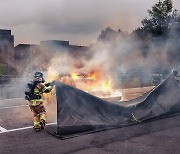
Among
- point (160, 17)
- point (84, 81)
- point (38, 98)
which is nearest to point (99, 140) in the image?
point (38, 98)

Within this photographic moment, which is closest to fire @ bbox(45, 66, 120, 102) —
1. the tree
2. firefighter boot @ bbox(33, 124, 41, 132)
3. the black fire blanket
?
the black fire blanket

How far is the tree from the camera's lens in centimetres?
1672

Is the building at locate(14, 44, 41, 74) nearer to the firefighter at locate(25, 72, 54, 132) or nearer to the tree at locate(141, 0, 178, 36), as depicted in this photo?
the tree at locate(141, 0, 178, 36)

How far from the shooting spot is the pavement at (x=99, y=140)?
5.75 metres

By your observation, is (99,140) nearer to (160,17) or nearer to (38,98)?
(38,98)

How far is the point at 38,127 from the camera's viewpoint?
23.6 feet

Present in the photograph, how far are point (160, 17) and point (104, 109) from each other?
12177mm

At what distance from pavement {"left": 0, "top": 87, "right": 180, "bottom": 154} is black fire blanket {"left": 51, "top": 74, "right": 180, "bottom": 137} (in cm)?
28

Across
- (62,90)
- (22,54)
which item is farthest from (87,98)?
(22,54)

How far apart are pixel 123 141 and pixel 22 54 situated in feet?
88.0

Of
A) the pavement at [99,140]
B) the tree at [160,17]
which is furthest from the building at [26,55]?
the pavement at [99,140]

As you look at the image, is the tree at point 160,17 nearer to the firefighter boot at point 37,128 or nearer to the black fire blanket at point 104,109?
the black fire blanket at point 104,109

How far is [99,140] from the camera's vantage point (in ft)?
21.0

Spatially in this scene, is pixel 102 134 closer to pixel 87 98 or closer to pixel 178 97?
pixel 87 98
